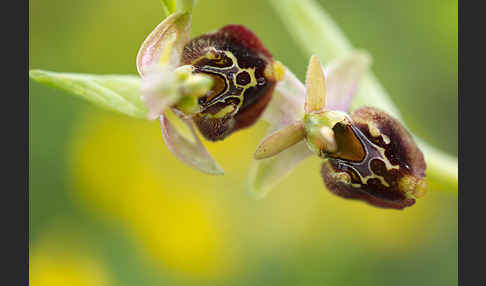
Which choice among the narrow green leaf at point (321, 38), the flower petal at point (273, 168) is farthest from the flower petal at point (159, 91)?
the narrow green leaf at point (321, 38)

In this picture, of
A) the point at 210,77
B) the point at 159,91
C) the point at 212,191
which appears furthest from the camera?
the point at 212,191

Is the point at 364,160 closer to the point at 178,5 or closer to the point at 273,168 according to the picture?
the point at 273,168

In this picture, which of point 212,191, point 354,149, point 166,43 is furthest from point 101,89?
point 212,191

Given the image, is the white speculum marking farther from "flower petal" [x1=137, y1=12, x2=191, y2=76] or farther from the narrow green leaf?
the narrow green leaf

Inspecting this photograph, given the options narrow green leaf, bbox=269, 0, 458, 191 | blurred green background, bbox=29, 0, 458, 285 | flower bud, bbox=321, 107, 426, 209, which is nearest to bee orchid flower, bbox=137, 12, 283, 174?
flower bud, bbox=321, 107, 426, 209

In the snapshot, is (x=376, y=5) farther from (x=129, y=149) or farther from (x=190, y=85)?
(x=190, y=85)

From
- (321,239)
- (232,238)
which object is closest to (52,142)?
(232,238)
